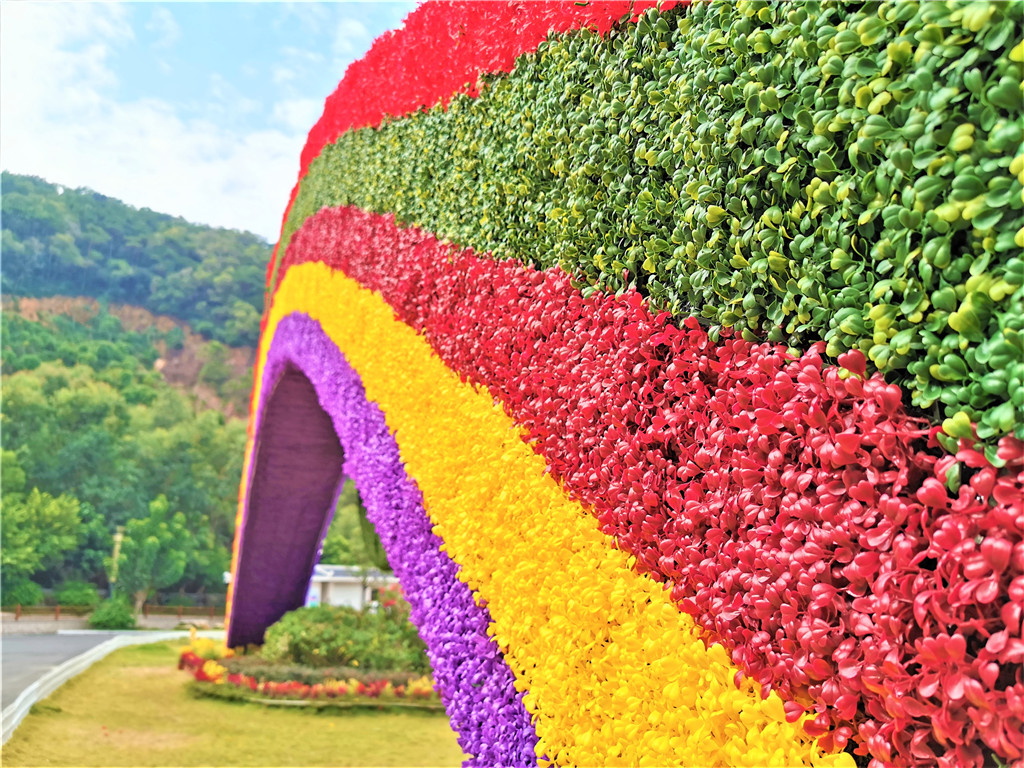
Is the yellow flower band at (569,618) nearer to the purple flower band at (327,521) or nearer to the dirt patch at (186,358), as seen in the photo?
the purple flower band at (327,521)

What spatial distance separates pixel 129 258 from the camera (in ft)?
132

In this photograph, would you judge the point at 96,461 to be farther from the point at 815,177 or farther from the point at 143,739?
the point at 815,177

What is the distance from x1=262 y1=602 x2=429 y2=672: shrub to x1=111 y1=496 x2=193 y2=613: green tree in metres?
20.7

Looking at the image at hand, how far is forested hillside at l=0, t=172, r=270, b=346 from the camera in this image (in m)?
37.6

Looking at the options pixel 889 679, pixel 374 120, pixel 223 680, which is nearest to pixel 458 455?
pixel 889 679

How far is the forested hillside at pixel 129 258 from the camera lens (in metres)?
37.6

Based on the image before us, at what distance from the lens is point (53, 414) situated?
3108 centimetres

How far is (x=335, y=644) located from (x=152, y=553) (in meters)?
21.6

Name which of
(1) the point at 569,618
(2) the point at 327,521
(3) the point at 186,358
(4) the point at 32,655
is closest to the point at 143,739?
(2) the point at 327,521

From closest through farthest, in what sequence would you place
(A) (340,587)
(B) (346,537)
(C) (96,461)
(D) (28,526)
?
(D) (28,526) → (A) (340,587) → (C) (96,461) → (B) (346,537)

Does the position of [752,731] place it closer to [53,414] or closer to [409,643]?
[409,643]

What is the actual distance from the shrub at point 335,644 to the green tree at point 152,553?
20.7 m

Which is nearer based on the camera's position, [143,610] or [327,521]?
[327,521]

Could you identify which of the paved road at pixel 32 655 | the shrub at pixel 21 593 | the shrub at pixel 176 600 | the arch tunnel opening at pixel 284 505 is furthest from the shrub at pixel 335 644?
the shrub at pixel 176 600
